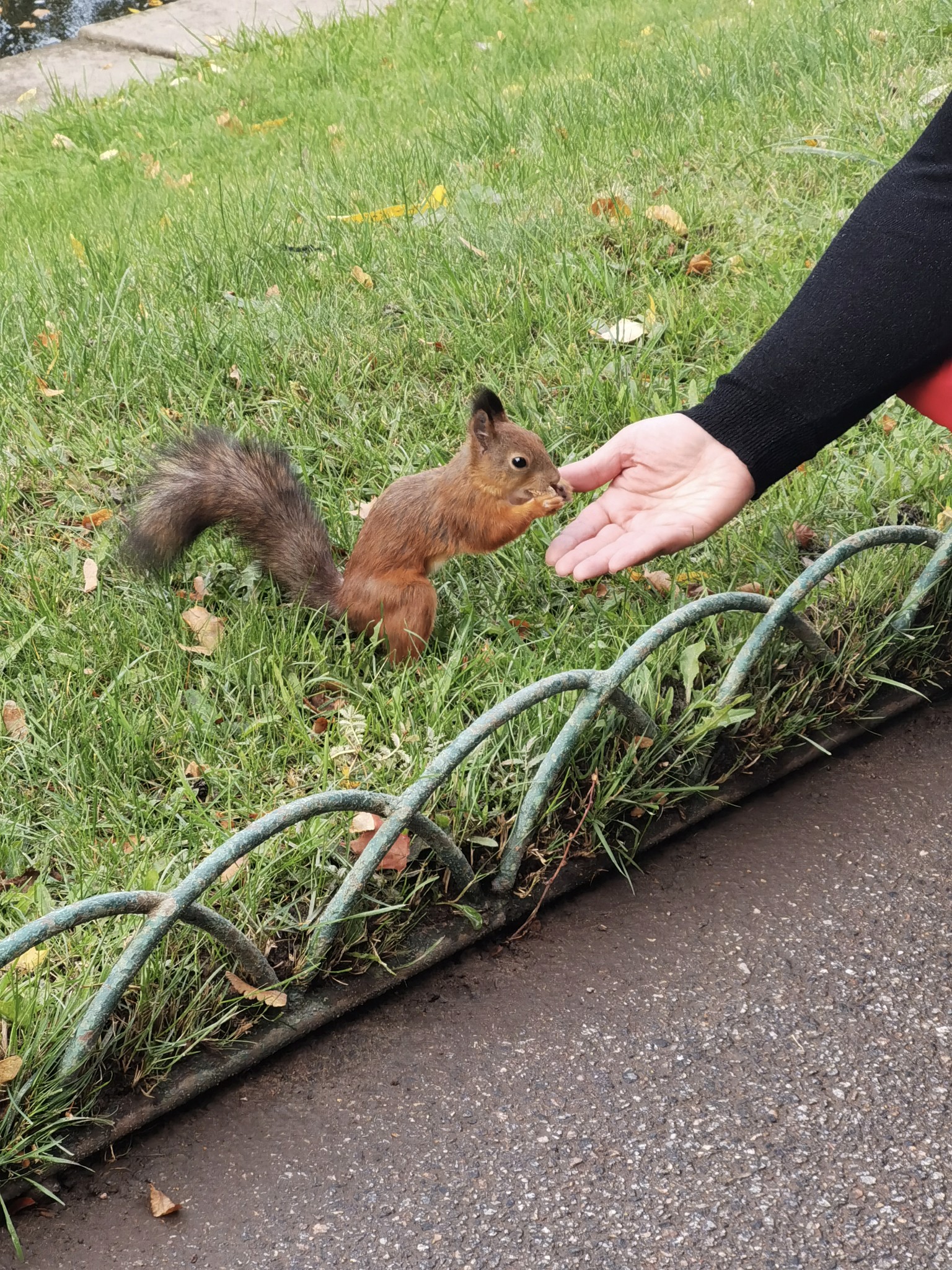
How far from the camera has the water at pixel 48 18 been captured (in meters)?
7.12

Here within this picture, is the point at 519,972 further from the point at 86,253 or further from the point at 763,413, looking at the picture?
the point at 86,253

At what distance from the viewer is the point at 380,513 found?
86.6 inches

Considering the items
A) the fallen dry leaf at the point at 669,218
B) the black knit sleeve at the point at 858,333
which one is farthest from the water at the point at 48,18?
the black knit sleeve at the point at 858,333

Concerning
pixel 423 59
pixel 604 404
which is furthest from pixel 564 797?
pixel 423 59

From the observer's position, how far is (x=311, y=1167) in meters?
1.52

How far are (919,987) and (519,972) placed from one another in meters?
0.57

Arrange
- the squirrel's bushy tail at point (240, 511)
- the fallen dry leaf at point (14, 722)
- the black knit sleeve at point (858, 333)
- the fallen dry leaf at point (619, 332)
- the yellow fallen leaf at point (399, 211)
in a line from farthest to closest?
1. the yellow fallen leaf at point (399, 211)
2. the fallen dry leaf at point (619, 332)
3. the squirrel's bushy tail at point (240, 511)
4. the fallen dry leaf at point (14, 722)
5. the black knit sleeve at point (858, 333)

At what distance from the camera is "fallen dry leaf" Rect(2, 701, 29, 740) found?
2094mm

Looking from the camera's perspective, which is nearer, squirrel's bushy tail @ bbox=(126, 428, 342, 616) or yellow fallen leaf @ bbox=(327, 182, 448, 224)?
squirrel's bushy tail @ bbox=(126, 428, 342, 616)

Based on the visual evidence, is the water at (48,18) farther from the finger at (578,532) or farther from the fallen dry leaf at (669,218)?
the finger at (578,532)

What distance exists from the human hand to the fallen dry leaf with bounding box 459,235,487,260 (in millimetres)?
1308

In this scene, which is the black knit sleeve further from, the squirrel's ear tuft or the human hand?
the squirrel's ear tuft

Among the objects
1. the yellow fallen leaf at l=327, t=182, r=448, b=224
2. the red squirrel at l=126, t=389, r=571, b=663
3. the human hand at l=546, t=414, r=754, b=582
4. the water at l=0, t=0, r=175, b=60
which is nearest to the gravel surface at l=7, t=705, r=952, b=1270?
the human hand at l=546, t=414, r=754, b=582

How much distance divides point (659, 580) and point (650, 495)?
26 cm
